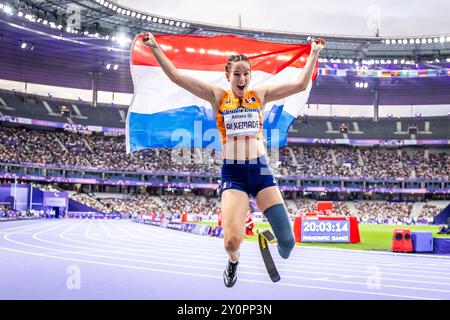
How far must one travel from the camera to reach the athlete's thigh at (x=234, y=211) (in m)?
5.35

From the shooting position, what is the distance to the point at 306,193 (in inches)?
2719

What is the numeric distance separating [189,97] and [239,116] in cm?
310

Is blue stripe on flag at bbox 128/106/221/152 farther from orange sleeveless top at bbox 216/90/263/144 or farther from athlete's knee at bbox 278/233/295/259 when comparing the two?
athlete's knee at bbox 278/233/295/259

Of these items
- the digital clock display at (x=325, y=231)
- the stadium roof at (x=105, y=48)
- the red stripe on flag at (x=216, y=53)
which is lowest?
the digital clock display at (x=325, y=231)

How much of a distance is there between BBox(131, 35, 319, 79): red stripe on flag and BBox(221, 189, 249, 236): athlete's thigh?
383 cm

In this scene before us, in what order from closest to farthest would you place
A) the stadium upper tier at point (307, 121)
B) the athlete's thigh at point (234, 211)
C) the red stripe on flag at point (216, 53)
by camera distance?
the athlete's thigh at point (234, 211) → the red stripe on flag at point (216, 53) → the stadium upper tier at point (307, 121)

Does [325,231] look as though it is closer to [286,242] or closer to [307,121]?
[286,242]

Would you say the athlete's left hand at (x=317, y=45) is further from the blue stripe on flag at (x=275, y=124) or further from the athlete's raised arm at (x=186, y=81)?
the blue stripe on flag at (x=275, y=124)

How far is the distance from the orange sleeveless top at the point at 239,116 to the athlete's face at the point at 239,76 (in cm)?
9

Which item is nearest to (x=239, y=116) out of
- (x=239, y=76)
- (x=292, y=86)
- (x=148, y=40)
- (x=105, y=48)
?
(x=239, y=76)

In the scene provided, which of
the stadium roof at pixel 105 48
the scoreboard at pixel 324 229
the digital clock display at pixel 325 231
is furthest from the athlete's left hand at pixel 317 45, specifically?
the stadium roof at pixel 105 48
